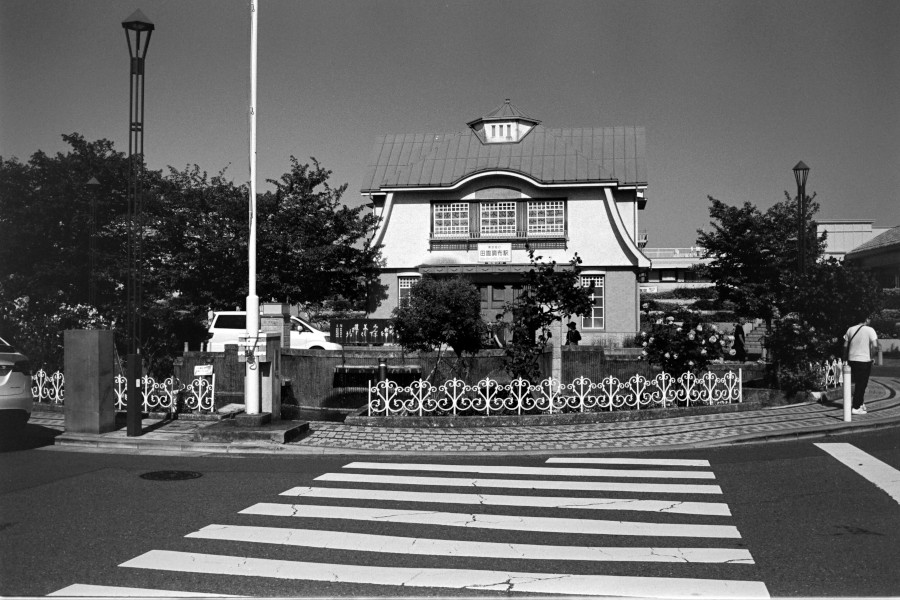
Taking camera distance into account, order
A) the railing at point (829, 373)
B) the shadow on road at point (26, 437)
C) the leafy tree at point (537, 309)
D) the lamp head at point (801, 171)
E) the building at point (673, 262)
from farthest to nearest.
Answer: the building at point (673, 262)
the lamp head at point (801, 171)
the railing at point (829, 373)
the leafy tree at point (537, 309)
the shadow on road at point (26, 437)

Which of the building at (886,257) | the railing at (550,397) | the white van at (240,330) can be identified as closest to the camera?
the railing at (550,397)

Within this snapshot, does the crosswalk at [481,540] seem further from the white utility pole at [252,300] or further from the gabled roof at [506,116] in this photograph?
the gabled roof at [506,116]

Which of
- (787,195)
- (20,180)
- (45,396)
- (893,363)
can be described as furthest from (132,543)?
(787,195)

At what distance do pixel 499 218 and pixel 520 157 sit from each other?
9.72ft

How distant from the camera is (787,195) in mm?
38406

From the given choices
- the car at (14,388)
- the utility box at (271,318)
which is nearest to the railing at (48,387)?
the car at (14,388)

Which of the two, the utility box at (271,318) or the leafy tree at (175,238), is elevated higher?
the leafy tree at (175,238)

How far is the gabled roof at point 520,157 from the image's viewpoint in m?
32.1

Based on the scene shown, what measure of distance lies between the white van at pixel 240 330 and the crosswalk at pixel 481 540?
16988mm

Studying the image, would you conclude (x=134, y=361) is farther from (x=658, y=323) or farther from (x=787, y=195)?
(x=787, y=195)

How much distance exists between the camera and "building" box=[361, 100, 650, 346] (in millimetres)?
31438

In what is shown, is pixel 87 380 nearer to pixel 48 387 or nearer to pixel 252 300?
pixel 252 300

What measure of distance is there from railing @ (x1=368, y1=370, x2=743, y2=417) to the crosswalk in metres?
5.00

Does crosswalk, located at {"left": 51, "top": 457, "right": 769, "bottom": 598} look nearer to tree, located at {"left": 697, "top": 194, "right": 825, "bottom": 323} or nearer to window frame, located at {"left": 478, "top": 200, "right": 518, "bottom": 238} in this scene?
window frame, located at {"left": 478, "top": 200, "right": 518, "bottom": 238}
